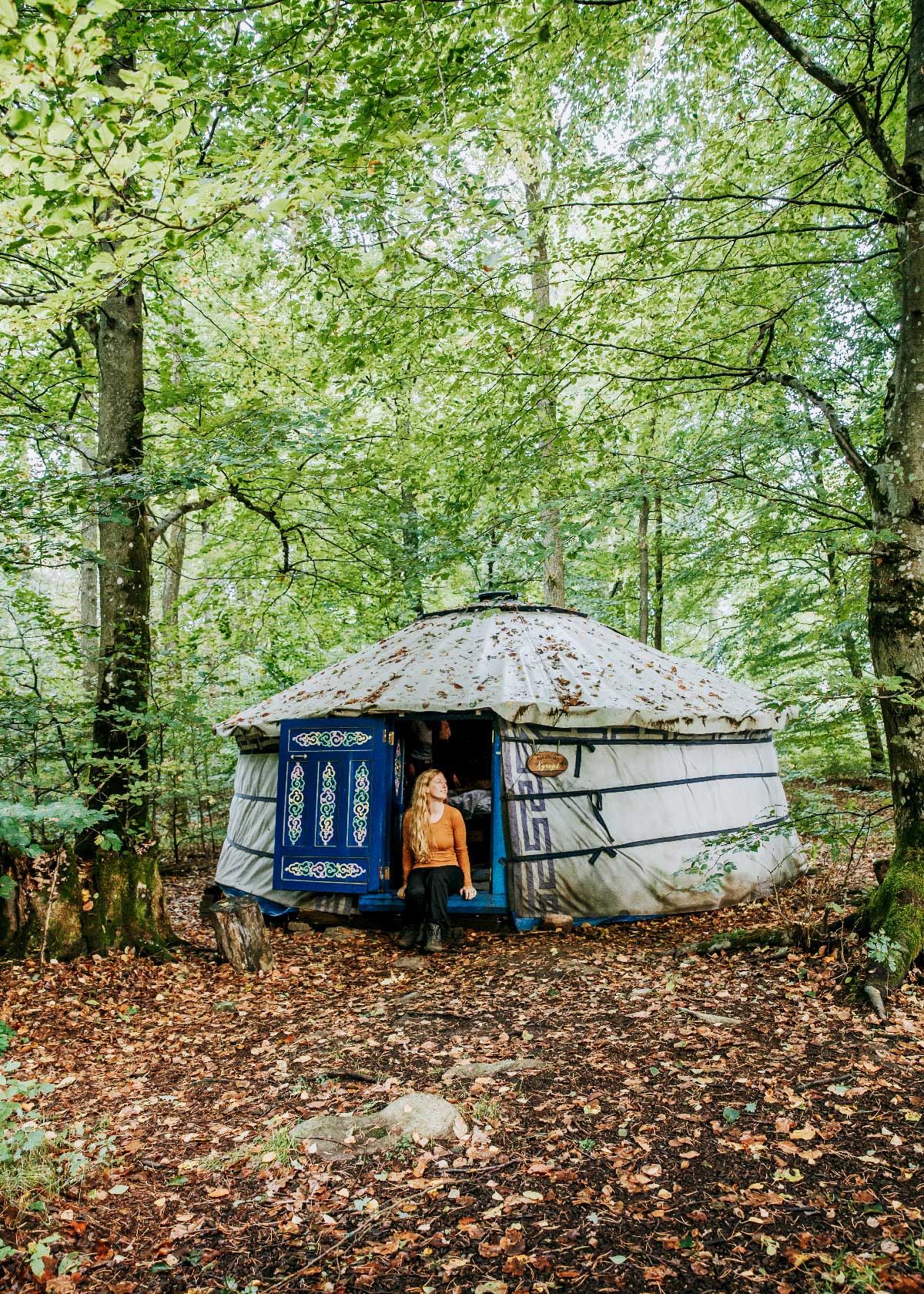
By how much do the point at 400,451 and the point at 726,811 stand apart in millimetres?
4182

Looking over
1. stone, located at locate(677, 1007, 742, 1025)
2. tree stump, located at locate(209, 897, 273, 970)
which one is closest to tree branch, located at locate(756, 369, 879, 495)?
stone, located at locate(677, 1007, 742, 1025)

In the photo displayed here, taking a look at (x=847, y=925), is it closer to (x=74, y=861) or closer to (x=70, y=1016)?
(x=70, y=1016)

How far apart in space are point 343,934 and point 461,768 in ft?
9.34

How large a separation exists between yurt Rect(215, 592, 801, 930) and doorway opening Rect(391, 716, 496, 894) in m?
0.07

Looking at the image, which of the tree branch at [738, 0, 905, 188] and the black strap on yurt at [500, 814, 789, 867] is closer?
the tree branch at [738, 0, 905, 188]

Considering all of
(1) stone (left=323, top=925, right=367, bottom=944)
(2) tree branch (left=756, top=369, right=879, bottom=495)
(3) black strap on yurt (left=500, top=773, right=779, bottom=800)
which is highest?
(2) tree branch (left=756, top=369, right=879, bottom=495)

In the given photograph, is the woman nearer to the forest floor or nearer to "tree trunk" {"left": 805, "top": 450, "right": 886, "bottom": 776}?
the forest floor

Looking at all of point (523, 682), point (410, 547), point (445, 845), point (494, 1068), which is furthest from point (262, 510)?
point (494, 1068)

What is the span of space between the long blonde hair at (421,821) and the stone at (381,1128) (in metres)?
2.50

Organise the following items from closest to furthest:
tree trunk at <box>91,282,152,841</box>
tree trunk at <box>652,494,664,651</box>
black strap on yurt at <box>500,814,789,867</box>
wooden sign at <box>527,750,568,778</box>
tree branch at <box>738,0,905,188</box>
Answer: tree branch at <box>738,0,905,188</box> < tree trunk at <box>91,282,152,841</box> < black strap on yurt at <box>500,814,789,867</box> < wooden sign at <box>527,750,568,778</box> < tree trunk at <box>652,494,664,651</box>

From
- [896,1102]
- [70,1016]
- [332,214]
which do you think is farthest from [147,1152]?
[332,214]

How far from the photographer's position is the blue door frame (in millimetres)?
5758

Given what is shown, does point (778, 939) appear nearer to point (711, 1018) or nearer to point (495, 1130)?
point (711, 1018)

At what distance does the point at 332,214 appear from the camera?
469cm
